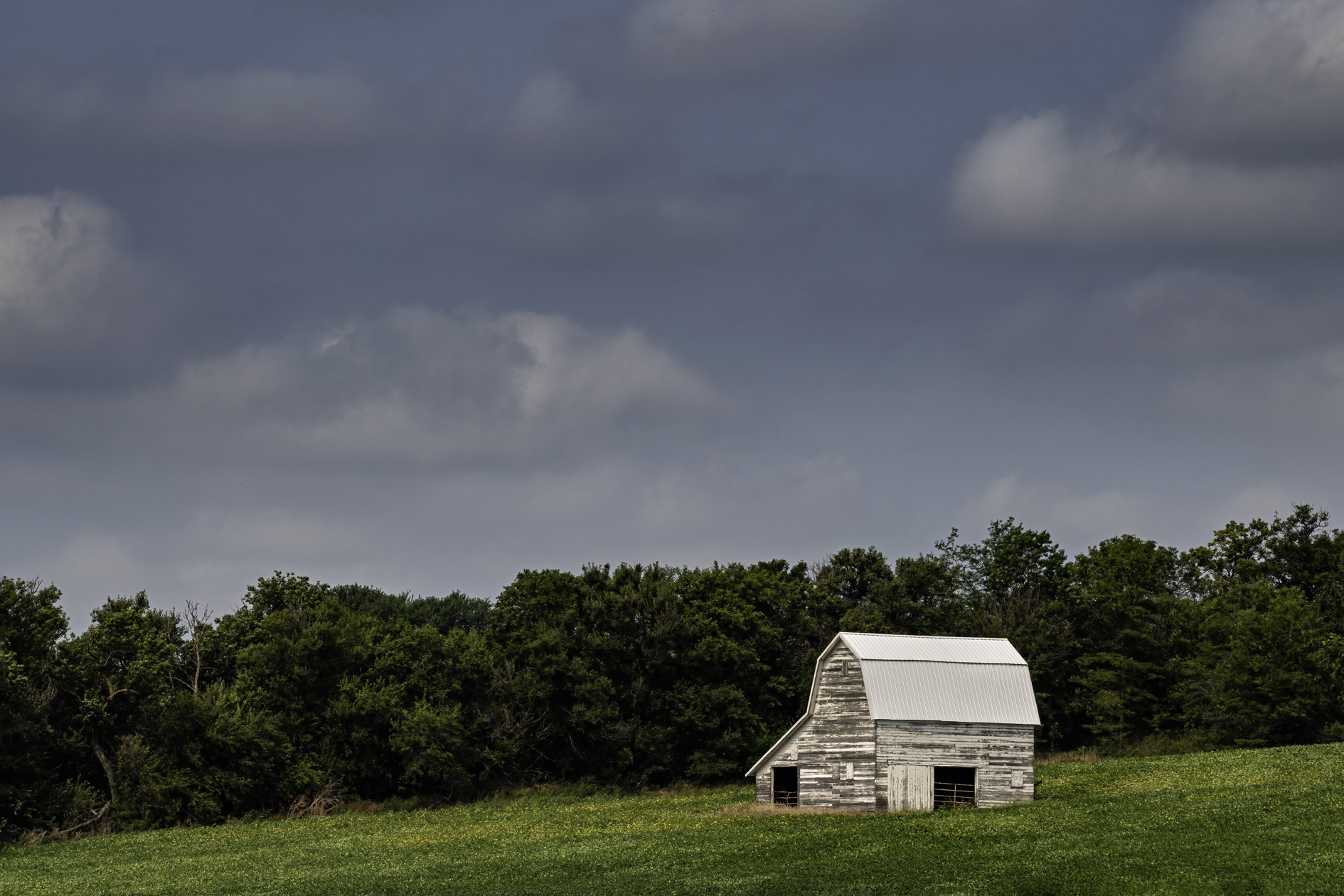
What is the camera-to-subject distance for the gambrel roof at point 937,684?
2026 inches

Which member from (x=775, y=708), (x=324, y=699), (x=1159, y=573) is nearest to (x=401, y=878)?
(x=324, y=699)

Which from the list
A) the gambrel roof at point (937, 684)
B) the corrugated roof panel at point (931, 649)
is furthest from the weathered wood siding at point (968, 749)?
the corrugated roof panel at point (931, 649)

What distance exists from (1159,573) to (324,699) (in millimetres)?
63083

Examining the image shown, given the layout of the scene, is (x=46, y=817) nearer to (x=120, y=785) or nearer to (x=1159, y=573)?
(x=120, y=785)

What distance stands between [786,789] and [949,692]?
8921 mm

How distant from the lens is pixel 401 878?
39688 millimetres

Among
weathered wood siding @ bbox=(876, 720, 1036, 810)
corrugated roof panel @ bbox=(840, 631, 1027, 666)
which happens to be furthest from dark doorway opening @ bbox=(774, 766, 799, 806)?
corrugated roof panel @ bbox=(840, 631, 1027, 666)

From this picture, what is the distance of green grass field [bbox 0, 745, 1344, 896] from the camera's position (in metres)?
35.0

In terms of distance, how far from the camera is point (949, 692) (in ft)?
171

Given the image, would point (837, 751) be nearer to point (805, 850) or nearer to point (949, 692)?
point (949, 692)

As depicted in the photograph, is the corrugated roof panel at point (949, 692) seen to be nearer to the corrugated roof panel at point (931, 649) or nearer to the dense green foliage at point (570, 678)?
the corrugated roof panel at point (931, 649)

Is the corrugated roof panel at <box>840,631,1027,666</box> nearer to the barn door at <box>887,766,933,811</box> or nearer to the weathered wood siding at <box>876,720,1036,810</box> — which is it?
the weathered wood siding at <box>876,720,1036,810</box>

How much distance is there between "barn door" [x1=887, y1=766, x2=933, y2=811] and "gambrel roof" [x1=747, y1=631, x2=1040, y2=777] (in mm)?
2103

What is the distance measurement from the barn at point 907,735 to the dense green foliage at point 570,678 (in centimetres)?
1928
